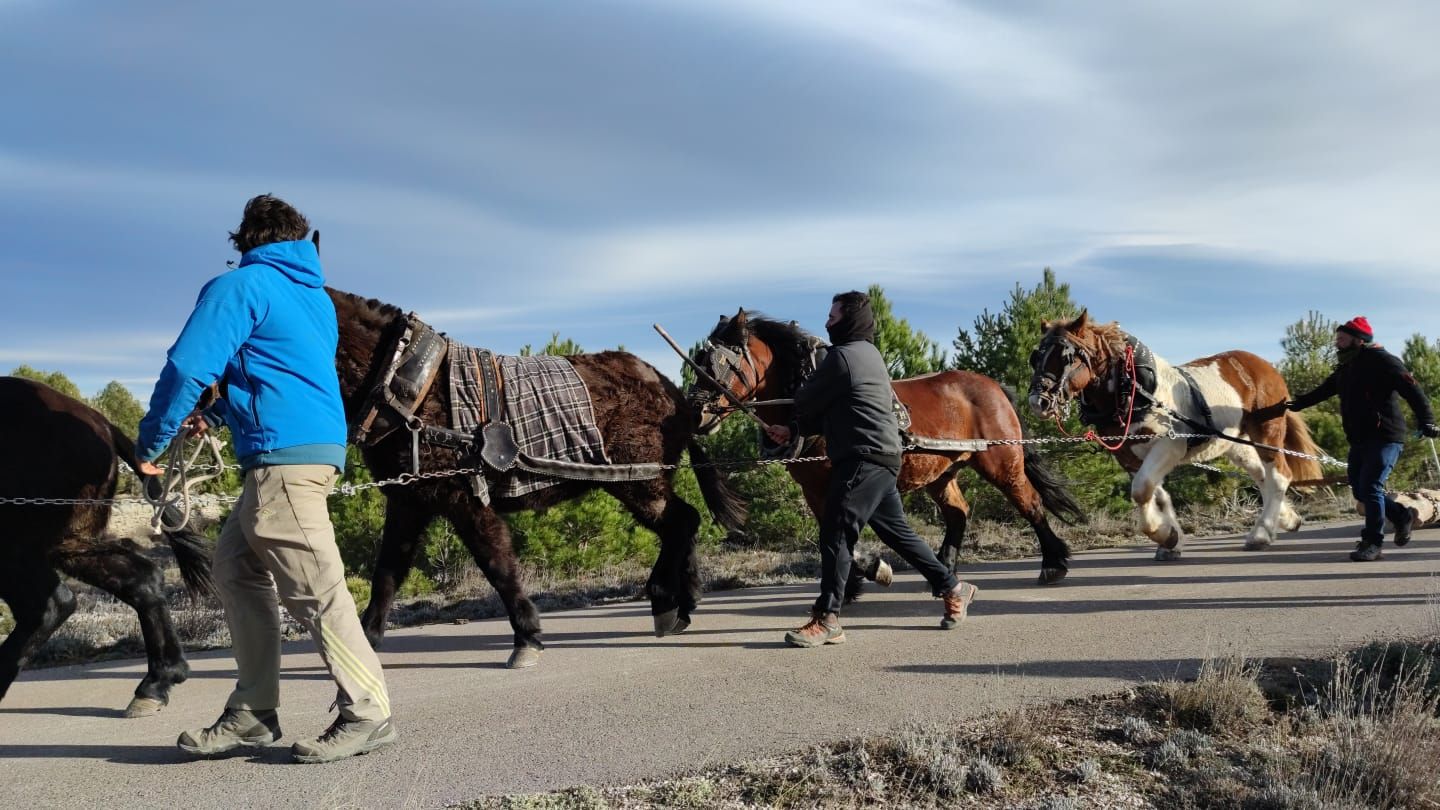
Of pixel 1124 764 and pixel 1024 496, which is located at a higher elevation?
pixel 1024 496

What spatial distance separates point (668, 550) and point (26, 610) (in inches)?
140

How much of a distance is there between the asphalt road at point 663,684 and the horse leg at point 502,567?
17cm

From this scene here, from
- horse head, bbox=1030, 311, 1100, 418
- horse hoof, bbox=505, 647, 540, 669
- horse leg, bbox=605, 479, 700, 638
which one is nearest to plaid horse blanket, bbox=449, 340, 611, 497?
Answer: horse leg, bbox=605, 479, 700, 638

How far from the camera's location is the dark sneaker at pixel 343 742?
4164mm

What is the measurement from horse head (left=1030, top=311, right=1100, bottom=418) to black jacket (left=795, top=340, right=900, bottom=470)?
3.27 m

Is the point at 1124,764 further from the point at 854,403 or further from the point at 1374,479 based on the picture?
the point at 1374,479

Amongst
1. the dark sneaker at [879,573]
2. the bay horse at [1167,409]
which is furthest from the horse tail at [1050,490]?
the dark sneaker at [879,573]

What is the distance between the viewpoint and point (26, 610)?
5105mm

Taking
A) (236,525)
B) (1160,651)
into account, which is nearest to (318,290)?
(236,525)

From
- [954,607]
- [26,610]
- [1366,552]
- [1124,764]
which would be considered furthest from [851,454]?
[1366,552]

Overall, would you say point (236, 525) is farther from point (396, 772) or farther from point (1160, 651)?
point (1160, 651)

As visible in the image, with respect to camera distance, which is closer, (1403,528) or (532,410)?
(532,410)

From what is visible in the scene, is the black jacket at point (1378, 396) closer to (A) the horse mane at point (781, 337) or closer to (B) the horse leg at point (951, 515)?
(B) the horse leg at point (951, 515)

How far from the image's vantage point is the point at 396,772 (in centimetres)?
409
